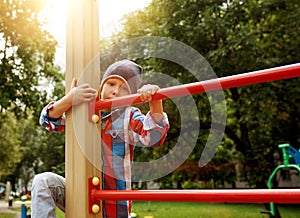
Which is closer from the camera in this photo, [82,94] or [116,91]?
[82,94]

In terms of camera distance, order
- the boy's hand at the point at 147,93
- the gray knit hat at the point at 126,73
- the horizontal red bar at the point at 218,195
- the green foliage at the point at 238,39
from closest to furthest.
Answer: the horizontal red bar at the point at 218,195 → the boy's hand at the point at 147,93 → the gray knit hat at the point at 126,73 → the green foliage at the point at 238,39

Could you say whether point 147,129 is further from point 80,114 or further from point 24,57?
point 24,57

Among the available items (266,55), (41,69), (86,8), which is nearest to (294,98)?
(266,55)

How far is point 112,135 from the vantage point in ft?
4.14

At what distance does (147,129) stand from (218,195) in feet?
1.18

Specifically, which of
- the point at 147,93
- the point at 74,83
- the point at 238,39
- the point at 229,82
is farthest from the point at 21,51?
the point at 229,82

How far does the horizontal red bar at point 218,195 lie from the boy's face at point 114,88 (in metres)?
0.36

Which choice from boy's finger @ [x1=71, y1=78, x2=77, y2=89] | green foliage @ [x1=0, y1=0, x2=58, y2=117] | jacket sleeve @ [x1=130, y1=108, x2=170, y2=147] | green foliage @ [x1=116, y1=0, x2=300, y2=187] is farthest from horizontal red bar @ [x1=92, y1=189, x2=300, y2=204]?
green foliage @ [x1=0, y1=0, x2=58, y2=117]

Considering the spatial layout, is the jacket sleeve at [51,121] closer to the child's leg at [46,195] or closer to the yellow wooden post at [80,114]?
the yellow wooden post at [80,114]

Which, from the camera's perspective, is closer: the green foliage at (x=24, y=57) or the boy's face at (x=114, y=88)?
the boy's face at (x=114, y=88)

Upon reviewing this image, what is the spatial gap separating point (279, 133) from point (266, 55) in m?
2.17

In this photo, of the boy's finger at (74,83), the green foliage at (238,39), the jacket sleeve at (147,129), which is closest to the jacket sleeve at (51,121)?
the boy's finger at (74,83)

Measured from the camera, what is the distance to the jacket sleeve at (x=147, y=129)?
1183 millimetres

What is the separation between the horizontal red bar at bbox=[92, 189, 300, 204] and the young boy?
135 millimetres
